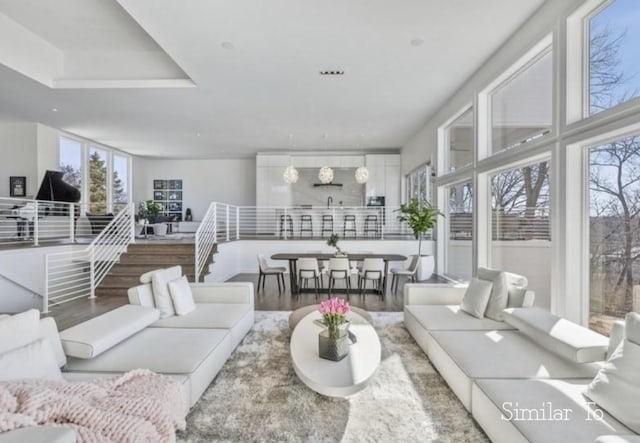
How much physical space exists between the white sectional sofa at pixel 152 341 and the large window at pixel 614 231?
3.43 meters

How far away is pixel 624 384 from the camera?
1515 mm

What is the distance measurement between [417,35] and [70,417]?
4554 millimetres

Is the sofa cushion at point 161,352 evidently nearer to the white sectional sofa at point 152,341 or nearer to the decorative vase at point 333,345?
the white sectional sofa at point 152,341

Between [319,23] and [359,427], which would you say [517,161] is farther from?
[359,427]

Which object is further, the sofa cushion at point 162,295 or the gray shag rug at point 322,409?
the sofa cushion at point 162,295

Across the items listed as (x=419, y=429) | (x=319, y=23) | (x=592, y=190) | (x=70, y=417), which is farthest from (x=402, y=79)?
(x=70, y=417)

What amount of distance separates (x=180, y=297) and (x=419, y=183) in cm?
714

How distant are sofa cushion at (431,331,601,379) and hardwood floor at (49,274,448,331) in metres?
1.99

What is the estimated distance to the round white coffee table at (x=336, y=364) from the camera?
6.24 feet

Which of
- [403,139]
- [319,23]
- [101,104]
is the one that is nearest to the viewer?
[319,23]

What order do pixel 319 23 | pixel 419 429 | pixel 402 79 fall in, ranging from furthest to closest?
pixel 402 79
pixel 319 23
pixel 419 429

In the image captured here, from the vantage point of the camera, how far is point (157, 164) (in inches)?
460

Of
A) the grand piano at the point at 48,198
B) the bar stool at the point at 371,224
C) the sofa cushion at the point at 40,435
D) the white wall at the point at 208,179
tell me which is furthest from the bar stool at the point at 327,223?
the sofa cushion at the point at 40,435

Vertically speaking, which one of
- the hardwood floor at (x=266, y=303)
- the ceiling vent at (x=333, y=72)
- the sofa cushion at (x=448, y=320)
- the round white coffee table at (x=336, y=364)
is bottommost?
the hardwood floor at (x=266, y=303)
